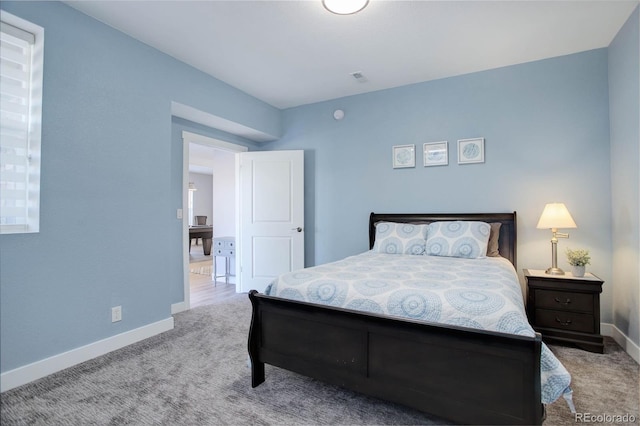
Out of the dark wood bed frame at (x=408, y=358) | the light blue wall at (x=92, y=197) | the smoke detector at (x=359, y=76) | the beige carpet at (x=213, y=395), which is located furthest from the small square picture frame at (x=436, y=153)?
the light blue wall at (x=92, y=197)

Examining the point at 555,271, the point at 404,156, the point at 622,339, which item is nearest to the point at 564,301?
the point at 555,271

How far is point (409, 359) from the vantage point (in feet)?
5.17

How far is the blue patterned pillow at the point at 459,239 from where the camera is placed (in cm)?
296

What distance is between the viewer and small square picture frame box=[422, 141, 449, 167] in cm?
362

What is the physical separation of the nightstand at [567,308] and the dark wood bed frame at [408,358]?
5.60ft

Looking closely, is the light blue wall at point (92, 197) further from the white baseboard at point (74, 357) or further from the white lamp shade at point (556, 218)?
the white lamp shade at point (556, 218)

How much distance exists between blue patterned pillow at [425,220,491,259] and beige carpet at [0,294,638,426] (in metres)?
1.03

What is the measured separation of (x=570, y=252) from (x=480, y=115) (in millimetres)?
1664

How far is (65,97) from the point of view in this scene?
2318 millimetres

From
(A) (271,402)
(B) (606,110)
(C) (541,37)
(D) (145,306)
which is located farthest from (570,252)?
(D) (145,306)

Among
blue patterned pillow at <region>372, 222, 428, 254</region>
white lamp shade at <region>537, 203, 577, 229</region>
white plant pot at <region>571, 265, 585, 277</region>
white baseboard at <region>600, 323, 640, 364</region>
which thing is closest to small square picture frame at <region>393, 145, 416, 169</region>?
blue patterned pillow at <region>372, 222, 428, 254</region>

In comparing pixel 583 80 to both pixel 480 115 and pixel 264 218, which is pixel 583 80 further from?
pixel 264 218

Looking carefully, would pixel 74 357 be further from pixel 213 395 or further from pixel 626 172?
pixel 626 172

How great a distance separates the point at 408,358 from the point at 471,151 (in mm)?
2697
